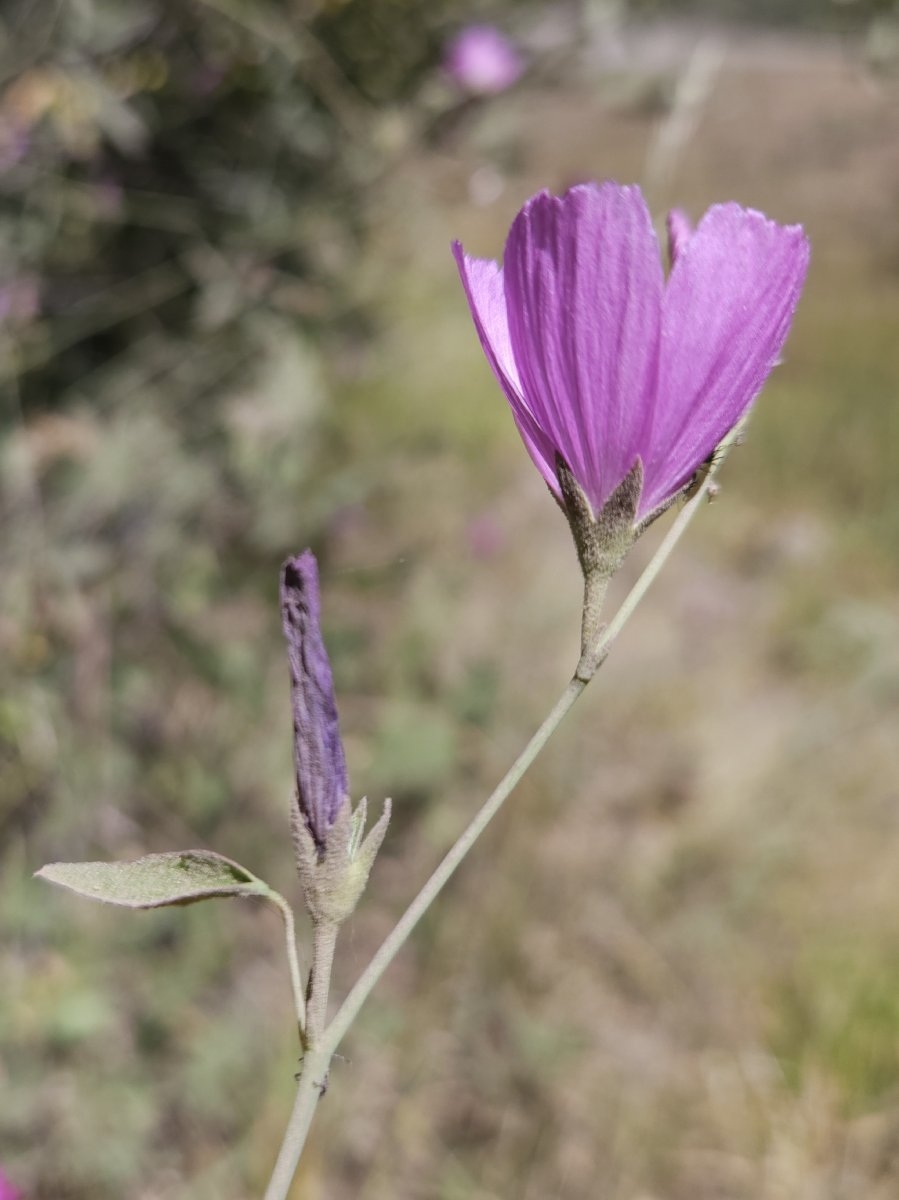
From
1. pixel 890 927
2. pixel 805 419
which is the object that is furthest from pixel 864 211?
pixel 890 927

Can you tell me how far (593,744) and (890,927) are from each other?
1.79 feet

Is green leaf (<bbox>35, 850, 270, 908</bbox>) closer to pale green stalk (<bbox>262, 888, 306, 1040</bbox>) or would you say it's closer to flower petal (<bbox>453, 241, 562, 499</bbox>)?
pale green stalk (<bbox>262, 888, 306, 1040</bbox>)

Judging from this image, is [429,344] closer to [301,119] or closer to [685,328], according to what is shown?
[301,119]

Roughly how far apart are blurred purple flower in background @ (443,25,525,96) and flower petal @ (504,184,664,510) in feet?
4.79

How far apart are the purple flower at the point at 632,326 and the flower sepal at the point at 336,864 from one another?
0.12m

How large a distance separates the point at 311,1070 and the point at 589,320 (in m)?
0.21

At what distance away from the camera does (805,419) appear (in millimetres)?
2877

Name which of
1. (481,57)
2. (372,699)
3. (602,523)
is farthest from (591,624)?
(481,57)

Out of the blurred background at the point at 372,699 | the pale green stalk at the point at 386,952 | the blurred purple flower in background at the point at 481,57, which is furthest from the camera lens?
the blurred purple flower in background at the point at 481,57

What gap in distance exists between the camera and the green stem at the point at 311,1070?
0.74 ft

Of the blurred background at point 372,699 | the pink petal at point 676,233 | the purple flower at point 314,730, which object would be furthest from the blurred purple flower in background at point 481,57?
the purple flower at point 314,730

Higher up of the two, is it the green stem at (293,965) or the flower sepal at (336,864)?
the flower sepal at (336,864)

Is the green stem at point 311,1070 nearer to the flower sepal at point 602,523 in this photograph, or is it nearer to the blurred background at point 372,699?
the flower sepal at point 602,523

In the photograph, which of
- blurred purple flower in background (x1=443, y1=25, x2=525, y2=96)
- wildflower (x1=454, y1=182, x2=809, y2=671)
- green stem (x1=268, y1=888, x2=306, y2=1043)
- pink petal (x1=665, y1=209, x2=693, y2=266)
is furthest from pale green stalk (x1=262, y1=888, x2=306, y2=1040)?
blurred purple flower in background (x1=443, y1=25, x2=525, y2=96)
